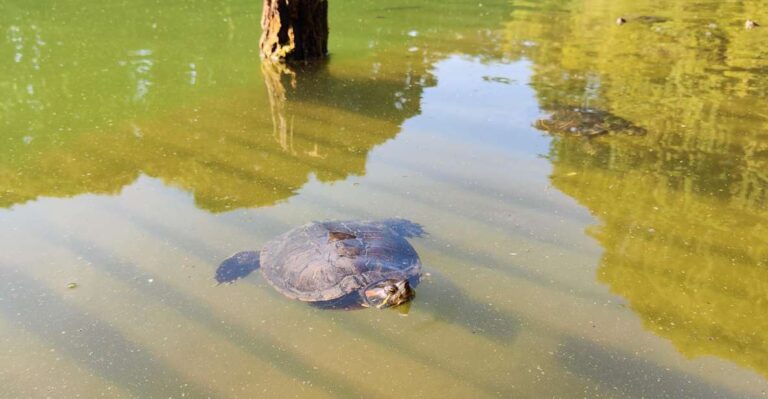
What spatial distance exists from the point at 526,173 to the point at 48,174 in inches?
147

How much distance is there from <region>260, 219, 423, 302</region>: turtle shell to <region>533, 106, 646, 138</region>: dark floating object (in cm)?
269

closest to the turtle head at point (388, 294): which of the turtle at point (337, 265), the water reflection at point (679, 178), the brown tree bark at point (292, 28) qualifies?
the turtle at point (337, 265)

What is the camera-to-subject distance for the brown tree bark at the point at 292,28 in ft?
26.2

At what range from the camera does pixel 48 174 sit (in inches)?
187

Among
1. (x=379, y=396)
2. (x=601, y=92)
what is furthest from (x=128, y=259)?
(x=601, y=92)

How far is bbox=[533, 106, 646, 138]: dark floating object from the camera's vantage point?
5.66 meters

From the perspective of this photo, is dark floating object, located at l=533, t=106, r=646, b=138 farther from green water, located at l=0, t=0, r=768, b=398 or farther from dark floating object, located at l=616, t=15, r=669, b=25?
dark floating object, located at l=616, t=15, r=669, b=25

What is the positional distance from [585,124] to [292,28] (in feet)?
13.6

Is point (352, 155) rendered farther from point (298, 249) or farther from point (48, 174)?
point (48, 174)

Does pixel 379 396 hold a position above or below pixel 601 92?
below

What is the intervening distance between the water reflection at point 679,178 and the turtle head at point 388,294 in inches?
47.9

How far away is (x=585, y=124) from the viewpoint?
5.77 metres

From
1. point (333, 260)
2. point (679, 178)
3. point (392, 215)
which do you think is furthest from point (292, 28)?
point (333, 260)

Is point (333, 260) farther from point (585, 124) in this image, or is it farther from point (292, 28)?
point (292, 28)
